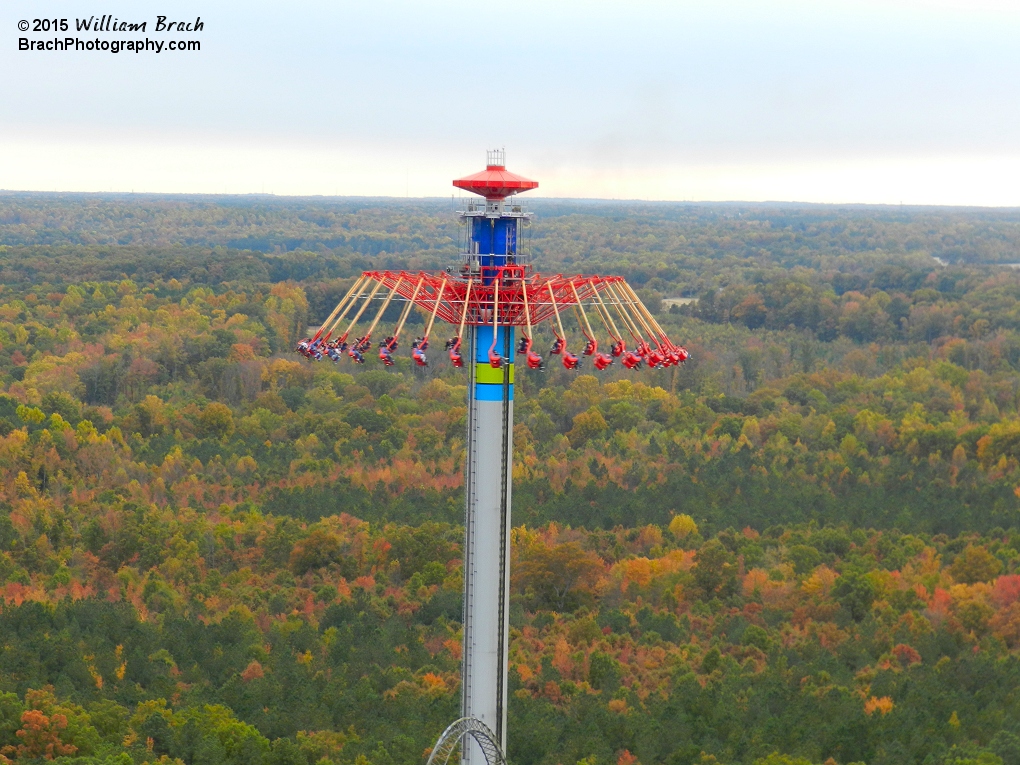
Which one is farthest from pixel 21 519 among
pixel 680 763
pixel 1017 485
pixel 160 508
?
pixel 1017 485

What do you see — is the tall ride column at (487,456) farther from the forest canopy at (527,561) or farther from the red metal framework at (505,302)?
the forest canopy at (527,561)

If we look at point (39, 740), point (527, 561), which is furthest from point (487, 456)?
point (527, 561)

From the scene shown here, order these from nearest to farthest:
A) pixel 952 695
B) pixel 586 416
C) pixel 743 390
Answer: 1. pixel 952 695
2. pixel 586 416
3. pixel 743 390

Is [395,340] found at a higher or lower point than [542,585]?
higher

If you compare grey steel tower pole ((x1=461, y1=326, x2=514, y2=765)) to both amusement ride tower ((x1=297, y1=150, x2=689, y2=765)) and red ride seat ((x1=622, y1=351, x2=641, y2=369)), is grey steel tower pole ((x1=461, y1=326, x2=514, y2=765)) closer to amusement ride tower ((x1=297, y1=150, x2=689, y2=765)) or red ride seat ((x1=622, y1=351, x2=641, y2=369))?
amusement ride tower ((x1=297, y1=150, x2=689, y2=765))

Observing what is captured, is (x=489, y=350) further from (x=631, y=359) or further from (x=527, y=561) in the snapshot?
(x=527, y=561)

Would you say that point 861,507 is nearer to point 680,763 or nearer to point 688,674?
point 688,674
